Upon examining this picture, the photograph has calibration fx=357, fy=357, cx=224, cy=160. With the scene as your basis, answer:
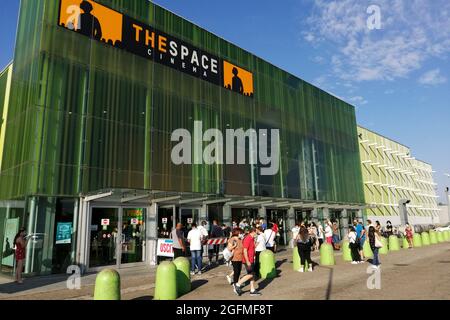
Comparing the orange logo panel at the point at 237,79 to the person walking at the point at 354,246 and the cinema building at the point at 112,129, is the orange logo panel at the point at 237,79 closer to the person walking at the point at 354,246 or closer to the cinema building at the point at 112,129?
the cinema building at the point at 112,129

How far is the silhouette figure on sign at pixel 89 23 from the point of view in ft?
54.8

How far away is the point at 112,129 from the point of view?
55.4 feet

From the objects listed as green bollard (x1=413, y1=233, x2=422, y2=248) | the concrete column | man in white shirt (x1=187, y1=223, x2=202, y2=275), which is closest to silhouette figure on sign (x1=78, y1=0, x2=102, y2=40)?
man in white shirt (x1=187, y1=223, x2=202, y2=275)

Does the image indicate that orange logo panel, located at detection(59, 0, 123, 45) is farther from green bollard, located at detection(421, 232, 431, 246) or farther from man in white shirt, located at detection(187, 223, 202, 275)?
green bollard, located at detection(421, 232, 431, 246)

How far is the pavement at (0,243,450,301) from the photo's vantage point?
30.5 feet

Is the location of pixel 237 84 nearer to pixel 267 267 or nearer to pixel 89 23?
pixel 89 23

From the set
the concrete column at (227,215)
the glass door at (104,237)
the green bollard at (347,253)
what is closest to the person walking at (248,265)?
the glass door at (104,237)

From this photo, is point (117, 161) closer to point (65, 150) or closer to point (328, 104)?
point (65, 150)

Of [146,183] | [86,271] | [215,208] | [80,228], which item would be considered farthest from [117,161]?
[215,208]

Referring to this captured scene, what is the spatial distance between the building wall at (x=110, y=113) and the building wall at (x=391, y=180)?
27.4m

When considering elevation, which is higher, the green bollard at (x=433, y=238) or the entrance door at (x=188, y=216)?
the entrance door at (x=188, y=216)

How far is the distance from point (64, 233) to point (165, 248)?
14.3 ft

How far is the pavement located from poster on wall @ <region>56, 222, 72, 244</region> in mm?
1425

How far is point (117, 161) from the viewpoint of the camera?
16734mm
